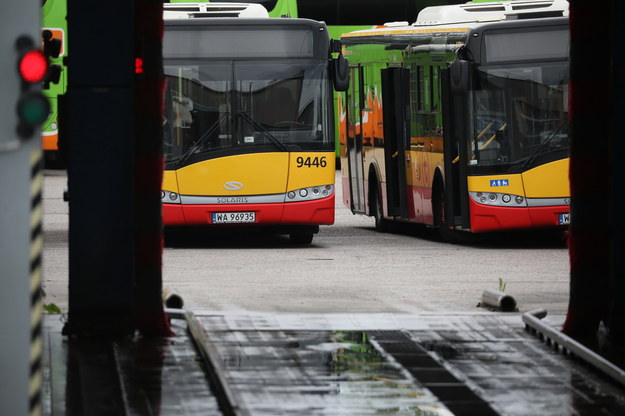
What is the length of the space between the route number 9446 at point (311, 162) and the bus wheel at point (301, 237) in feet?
3.81

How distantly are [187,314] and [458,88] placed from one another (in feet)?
33.0

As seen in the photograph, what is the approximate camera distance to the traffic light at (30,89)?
6.70 metres

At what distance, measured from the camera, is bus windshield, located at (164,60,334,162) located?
2278cm

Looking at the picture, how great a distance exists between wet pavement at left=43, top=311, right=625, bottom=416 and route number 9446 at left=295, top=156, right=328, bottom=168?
9576mm

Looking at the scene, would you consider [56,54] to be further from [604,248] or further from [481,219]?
[481,219]

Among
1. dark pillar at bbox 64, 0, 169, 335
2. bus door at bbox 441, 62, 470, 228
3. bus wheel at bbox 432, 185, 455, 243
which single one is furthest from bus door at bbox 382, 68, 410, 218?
dark pillar at bbox 64, 0, 169, 335

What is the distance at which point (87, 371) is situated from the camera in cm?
1061

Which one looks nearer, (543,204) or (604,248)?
(604,248)

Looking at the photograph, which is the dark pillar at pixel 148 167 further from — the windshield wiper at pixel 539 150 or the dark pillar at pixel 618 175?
the windshield wiper at pixel 539 150

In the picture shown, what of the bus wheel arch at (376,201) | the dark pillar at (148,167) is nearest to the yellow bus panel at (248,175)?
the bus wheel arch at (376,201)

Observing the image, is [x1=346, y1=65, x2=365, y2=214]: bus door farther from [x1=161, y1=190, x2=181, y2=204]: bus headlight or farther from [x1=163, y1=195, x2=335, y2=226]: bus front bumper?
[x1=161, y1=190, x2=181, y2=204]: bus headlight

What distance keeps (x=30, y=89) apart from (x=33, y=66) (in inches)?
4.0

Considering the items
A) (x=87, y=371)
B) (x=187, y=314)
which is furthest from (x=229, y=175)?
(x=87, y=371)

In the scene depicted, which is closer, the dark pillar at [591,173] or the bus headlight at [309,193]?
the dark pillar at [591,173]
